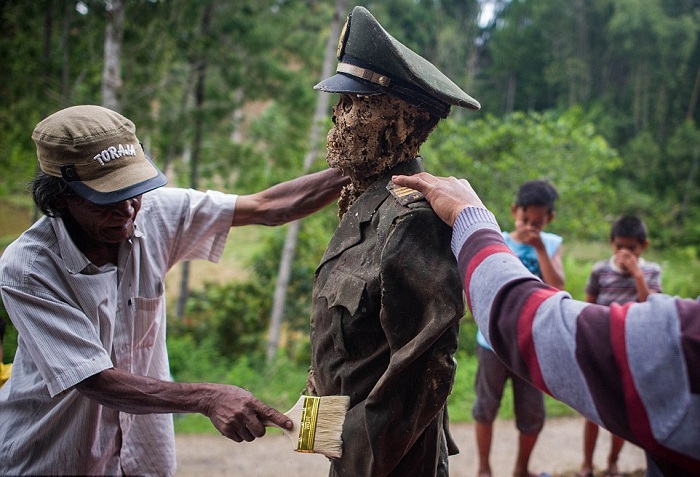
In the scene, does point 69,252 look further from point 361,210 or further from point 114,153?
point 361,210

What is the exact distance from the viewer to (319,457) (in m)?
5.06

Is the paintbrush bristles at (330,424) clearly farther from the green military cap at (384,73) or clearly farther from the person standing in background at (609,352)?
the green military cap at (384,73)

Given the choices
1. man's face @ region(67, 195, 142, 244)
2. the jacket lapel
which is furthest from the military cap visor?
man's face @ region(67, 195, 142, 244)

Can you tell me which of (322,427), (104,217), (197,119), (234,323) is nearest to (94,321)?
(104,217)

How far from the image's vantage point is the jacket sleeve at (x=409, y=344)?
1.73m

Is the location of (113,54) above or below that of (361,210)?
above

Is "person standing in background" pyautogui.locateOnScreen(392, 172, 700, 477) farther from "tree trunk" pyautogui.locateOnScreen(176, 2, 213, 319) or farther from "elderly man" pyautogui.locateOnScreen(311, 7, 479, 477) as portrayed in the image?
"tree trunk" pyautogui.locateOnScreen(176, 2, 213, 319)

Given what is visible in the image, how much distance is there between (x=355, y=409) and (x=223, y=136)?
9.27 m

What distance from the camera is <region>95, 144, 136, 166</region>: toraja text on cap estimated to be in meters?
2.05

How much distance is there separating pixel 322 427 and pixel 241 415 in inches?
10.3

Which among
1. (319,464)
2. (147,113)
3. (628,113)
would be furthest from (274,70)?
(628,113)

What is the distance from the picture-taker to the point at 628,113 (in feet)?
78.9

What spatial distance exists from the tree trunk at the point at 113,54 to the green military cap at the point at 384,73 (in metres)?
5.08

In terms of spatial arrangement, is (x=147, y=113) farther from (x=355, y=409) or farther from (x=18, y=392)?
(x=355, y=409)
